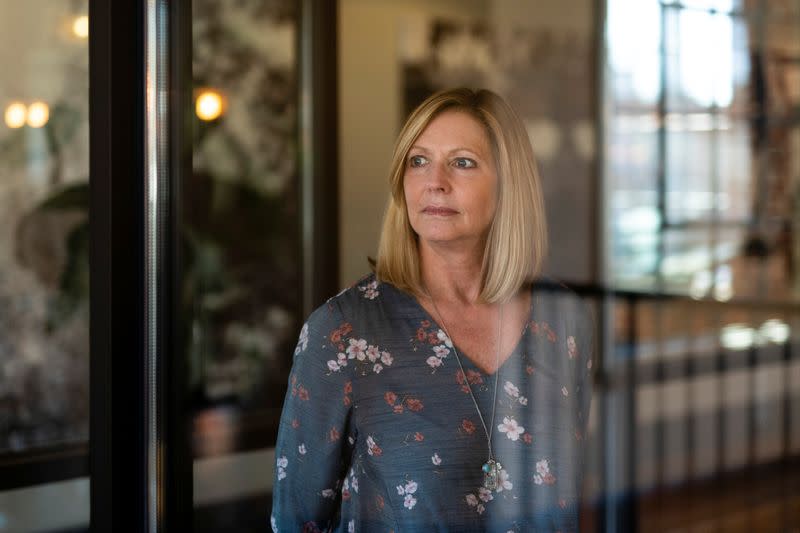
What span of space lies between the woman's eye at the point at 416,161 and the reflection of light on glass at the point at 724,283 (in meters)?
0.46

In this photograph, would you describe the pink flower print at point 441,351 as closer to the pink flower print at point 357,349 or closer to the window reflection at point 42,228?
the pink flower print at point 357,349

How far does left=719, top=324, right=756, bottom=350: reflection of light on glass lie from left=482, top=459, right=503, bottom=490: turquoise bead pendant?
39 cm

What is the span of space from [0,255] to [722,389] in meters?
1.78

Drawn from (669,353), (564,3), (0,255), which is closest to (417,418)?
(669,353)

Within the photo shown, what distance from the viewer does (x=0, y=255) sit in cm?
260

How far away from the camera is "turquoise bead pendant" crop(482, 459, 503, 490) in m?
1.51

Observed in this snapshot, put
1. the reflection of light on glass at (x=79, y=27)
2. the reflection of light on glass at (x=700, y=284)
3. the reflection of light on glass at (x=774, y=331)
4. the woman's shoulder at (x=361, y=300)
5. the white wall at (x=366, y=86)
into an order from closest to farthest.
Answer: the reflection of light on glass at (x=774, y=331) < the reflection of light on glass at (x=700, y=284) < the woman's shoulder at (x=361, y=300) < the reflection of light on glass at (x=79, y=27) < the white wall at (x=366, y=86)

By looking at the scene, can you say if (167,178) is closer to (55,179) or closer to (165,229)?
(165,229)

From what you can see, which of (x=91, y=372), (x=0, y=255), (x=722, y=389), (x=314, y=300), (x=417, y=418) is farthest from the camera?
(x=314, y=300)

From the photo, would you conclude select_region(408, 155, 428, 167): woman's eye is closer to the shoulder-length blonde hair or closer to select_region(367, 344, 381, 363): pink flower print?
the shoulder-length blonde hair

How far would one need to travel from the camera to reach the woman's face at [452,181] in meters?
1.55

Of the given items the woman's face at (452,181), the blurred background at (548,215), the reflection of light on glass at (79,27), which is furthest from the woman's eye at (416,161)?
the reflection of light on glass at (79,27)

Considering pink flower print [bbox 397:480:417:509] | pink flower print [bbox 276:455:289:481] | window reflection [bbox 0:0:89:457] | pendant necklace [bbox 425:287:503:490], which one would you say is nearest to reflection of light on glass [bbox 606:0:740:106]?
pendant necklace [bbox 425:287:503:490]

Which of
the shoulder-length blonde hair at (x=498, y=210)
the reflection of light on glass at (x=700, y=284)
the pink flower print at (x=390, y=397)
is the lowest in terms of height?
the pink flower print at (x=390, y=397)
